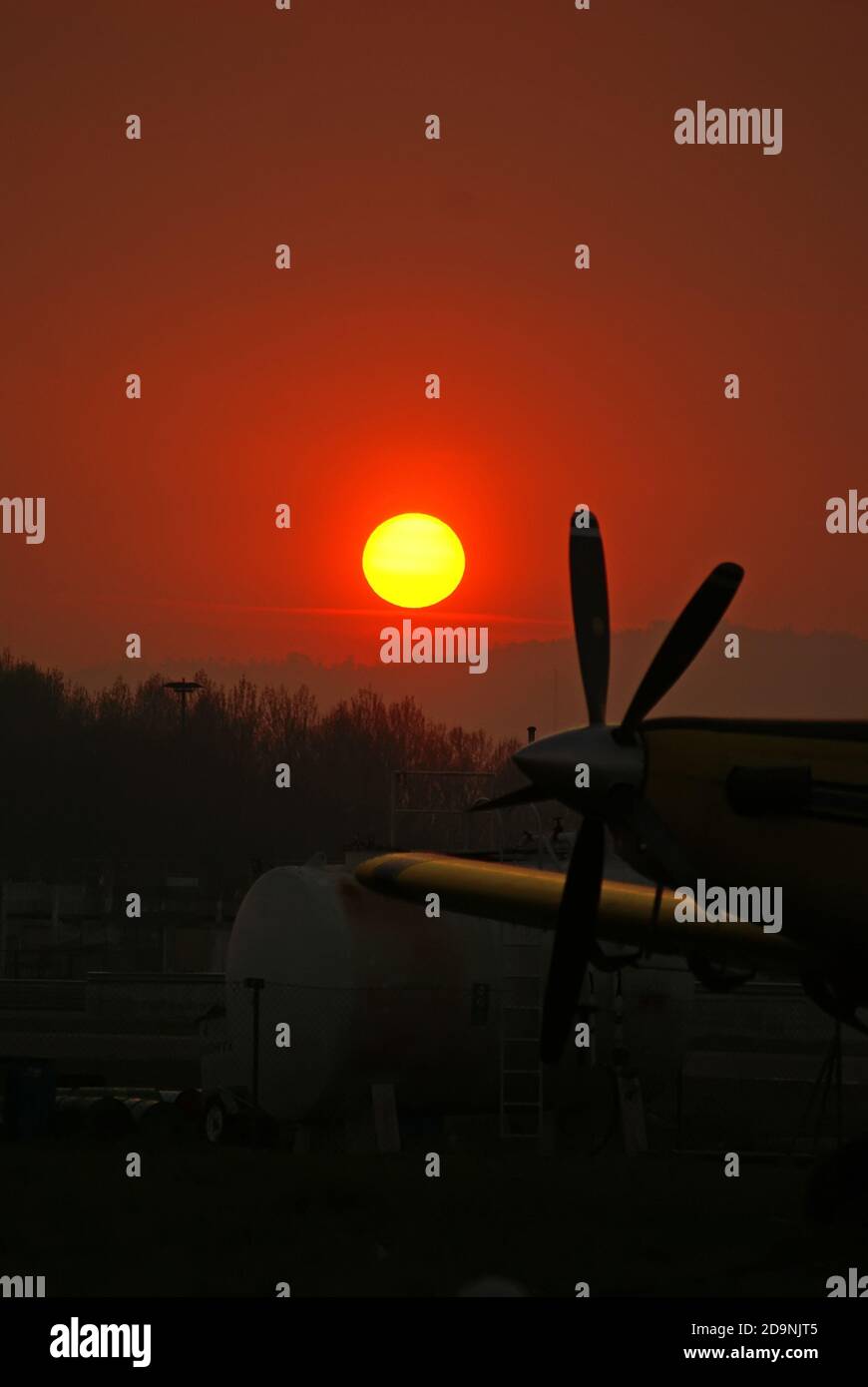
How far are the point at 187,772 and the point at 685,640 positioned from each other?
10551cm

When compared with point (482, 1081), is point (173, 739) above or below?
above

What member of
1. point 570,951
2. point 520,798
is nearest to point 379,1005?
point 570,951

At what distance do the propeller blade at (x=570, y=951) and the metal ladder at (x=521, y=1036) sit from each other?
7.09 metres

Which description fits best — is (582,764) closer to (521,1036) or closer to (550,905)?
(550,905)

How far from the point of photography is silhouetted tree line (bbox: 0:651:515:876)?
109000 millimetres

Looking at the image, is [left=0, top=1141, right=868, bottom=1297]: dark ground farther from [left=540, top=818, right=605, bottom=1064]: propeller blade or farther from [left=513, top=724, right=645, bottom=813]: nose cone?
[left=513, top=724, right=645, bottom=813]: nose cone

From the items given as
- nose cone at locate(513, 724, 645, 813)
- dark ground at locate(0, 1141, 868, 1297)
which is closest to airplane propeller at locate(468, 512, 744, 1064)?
nose cone at locate(513, 724, 645, 813)

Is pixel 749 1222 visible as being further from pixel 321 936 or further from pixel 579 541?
pixel 321 936

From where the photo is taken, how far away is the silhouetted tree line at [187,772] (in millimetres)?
109000

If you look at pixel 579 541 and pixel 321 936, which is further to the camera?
pixel 321 936
